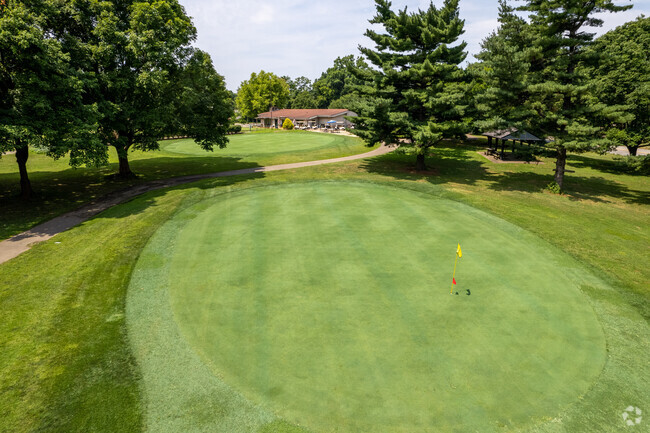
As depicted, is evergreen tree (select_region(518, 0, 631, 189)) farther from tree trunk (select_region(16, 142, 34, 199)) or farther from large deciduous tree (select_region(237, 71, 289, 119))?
large deciduous tree (select_region(237, 71, 289, 119))

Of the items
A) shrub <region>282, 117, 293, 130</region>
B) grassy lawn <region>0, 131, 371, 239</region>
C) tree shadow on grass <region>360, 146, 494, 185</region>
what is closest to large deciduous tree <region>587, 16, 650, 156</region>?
tree shadow on grass <region>360, 146, 494, 185</region>

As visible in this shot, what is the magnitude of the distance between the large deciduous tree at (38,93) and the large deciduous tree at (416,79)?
65.9 ft

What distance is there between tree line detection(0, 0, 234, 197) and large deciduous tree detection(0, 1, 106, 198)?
0.05m

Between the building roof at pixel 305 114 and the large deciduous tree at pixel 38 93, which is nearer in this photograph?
the large deciduous tree at pixel 38 93

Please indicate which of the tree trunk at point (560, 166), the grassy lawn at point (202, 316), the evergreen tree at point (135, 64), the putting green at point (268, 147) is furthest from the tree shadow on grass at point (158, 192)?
the tree trunk at point (560, 166)

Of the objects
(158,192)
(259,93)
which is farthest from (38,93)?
(259,93)

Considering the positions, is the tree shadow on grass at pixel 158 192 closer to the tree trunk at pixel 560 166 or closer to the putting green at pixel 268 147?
the putting green at pixel 268 147

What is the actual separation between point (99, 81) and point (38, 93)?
16.8ft

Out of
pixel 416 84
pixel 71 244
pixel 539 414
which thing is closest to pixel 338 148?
pixel 416 84

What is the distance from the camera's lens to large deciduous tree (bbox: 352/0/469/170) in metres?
26.1

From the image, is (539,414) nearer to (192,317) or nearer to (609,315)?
(609,315)

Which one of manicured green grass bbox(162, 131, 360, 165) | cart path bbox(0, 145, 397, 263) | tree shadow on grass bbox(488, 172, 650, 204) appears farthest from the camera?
manicured green grass bbox(162, 131, 360, 165)

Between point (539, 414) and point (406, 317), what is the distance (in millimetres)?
3445

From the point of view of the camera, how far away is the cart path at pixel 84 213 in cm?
1395
